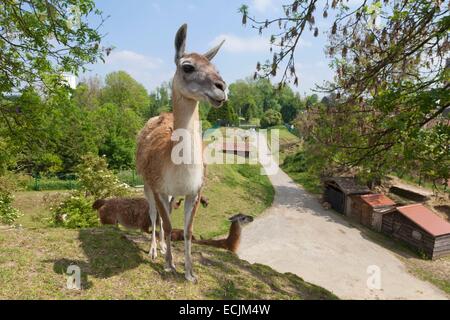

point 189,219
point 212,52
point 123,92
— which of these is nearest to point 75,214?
point 189,219

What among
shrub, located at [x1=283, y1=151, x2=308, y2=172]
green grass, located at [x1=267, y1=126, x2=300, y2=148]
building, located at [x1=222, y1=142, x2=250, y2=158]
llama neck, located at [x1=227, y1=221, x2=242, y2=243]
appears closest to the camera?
llama neck, located at [x1=227, y1=221, x2=242, y2=243]

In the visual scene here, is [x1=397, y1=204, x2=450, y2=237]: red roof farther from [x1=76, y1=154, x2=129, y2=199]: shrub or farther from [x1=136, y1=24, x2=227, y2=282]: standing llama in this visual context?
[x1=136, y1=24, x2=227, y2=282]: standing llama

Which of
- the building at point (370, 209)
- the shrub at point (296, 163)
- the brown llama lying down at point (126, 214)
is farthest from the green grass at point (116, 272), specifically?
the shrub at point (296, 163)

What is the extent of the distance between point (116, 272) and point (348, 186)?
73.1 ft

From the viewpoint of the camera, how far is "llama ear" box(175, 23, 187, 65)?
4387 mm

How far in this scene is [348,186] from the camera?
24.7 m

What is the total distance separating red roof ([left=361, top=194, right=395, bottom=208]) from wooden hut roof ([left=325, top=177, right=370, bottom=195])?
1043 millimetres

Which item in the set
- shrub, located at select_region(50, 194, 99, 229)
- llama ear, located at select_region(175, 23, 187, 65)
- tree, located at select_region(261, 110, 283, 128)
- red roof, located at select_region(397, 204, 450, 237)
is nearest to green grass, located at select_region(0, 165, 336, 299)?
llama ear, located at select_region(175, 23, 187, 65)

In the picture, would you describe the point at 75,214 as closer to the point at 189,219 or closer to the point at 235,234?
the point at 235,234

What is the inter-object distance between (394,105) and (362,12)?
6.44 ft

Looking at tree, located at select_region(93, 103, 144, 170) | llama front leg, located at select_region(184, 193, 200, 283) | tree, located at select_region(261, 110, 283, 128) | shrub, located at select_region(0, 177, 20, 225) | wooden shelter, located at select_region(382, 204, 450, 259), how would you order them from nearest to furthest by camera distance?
1. llama front leg, located at select_region(184, 193, 200, 283)
2. shrub, located at select_region(0, 177, 20, 225)
3. wooden shelter, located at select_region(382, 204, 450, 259)
4. tree, located at select_region(93, 103, 144, 170)
5. tree, located at select_region(261, 110, 283, 128)
